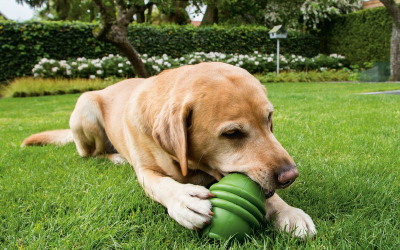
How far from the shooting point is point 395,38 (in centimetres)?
1452

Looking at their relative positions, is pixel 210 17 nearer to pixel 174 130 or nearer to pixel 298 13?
pixel 298 13

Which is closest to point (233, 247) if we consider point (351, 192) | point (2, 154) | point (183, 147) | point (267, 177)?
point (267, 177)

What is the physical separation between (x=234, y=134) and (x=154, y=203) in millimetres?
769

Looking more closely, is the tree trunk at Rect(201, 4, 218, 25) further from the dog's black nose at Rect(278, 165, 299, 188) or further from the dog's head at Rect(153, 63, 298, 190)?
the dog's black nose at Rect(278, 165, 299, 188)

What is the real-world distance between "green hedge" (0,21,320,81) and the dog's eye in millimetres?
13709

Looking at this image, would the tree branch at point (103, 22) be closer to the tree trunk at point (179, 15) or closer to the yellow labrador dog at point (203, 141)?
the yellow labrador dog at point (203, 141)

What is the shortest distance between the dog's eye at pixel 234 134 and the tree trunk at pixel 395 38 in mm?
15674

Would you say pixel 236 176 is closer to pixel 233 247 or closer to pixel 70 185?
pixel 233 247

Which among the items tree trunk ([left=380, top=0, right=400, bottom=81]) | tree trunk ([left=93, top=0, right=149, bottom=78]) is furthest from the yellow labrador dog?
tree trunk ([left=380, top=0, right=400, bottom=81])

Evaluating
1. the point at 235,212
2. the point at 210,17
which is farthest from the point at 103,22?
the point at 210,17

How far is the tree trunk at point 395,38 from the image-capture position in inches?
559

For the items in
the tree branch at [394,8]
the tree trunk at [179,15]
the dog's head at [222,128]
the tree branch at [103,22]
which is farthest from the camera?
the tree trunk at [179,15]

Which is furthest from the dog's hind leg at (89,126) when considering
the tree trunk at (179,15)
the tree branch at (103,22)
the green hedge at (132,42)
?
the tree trunk at (179,15)

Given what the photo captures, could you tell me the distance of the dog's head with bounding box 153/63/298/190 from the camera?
203cm
